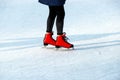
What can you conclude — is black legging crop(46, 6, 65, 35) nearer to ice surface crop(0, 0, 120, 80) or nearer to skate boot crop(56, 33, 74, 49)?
skate boot crop(56, 33, 74, 49)

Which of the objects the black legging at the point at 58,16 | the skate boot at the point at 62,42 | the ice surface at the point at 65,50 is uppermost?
the black legging at the point at 58,16

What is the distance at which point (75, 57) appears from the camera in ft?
21.1

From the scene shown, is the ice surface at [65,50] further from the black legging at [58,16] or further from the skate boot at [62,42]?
the black legging at [58,16]

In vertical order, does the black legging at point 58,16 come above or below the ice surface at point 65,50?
above

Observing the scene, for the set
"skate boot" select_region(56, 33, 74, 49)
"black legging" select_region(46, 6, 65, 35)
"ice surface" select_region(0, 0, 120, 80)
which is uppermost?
"black legging" select_region(46, 6, 65, 35)

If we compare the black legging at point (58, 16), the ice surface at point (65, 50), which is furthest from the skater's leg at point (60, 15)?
the ice surface at point (65, 50)

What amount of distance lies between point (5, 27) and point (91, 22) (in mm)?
1615

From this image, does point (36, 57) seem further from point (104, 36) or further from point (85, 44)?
point (104, 36)

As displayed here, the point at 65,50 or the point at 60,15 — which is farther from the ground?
the point at 60,15

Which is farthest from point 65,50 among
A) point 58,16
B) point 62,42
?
point 58,16

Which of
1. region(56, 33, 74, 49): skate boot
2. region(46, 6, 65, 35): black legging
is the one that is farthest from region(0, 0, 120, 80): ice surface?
region(46, 6, 65, 35): black legging

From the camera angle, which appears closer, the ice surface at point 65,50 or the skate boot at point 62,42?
the ice surface at point 65,50

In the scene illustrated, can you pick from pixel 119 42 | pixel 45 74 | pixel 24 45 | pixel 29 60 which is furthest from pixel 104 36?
pixel 45 74

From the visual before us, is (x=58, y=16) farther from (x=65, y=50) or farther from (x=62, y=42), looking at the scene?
(x=65, y=50)
